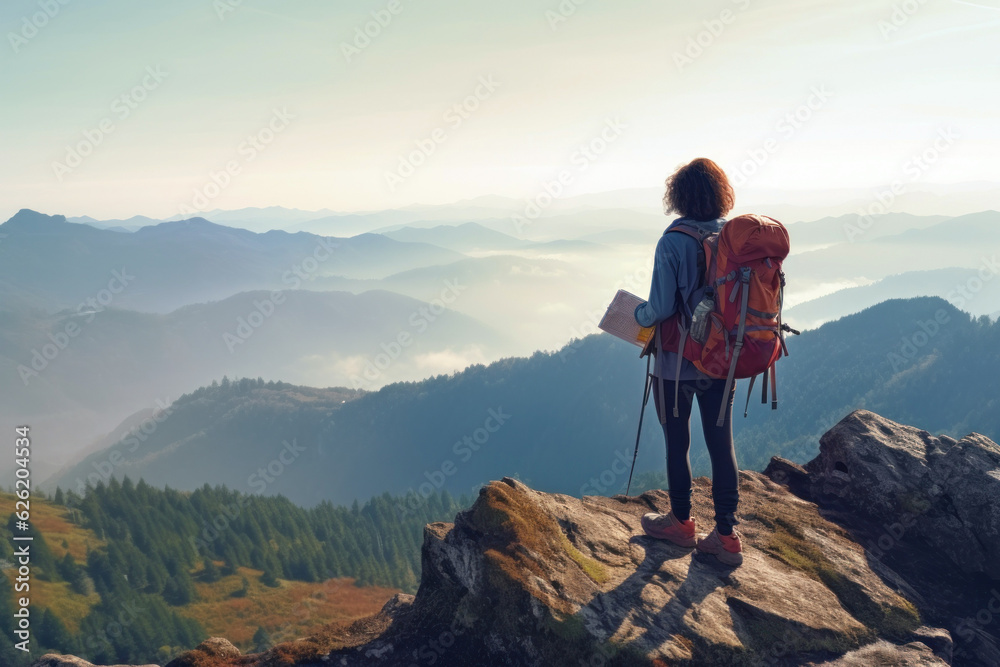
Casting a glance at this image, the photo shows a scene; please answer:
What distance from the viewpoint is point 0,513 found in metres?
138

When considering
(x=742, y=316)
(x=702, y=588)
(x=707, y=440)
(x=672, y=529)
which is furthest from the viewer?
(x=672, y=529)

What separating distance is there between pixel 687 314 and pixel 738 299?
30.0 inches

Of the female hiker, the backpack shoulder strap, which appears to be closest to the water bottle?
the female hiker

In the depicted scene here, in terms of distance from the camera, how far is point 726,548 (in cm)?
1028

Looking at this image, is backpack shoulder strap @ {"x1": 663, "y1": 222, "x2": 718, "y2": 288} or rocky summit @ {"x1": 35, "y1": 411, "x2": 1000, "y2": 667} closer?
rocky summit @ {"x1": 35, "y1": 411, "x2": 1000, "y2": 667}

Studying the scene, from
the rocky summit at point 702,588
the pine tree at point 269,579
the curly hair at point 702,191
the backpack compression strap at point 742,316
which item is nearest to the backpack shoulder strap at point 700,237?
the curly hair at point 702,191

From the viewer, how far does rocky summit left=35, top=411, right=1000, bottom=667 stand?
8672mm

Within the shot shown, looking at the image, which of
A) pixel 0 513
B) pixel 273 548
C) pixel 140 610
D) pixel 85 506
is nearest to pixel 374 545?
pixel 273 548

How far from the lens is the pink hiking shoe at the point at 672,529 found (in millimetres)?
10602

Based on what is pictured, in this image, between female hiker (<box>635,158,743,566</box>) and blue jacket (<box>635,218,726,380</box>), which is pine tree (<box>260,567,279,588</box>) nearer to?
female hiker (<box>635,158,743,566</box>)

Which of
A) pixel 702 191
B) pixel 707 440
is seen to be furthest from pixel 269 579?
pixel 702 191

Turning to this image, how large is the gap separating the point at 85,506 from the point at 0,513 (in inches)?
643

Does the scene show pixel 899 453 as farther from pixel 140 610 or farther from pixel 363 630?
pixel 140 610

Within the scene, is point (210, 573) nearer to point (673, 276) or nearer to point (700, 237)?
point (673, 276)
